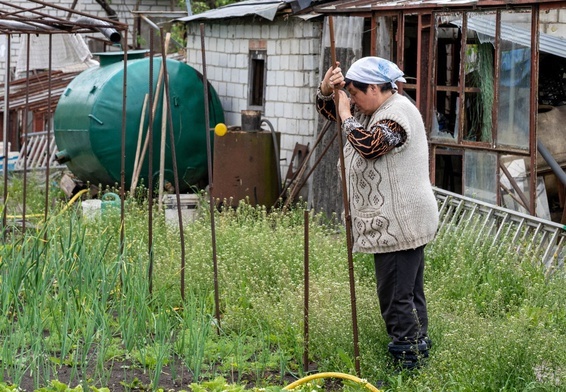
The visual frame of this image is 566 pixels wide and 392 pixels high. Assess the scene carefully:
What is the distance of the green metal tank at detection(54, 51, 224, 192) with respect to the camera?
40.7ft

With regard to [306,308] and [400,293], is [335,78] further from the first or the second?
[306,308]

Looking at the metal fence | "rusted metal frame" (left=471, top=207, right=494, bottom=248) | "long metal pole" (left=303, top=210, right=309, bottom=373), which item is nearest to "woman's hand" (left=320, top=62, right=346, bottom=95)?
"long metal pole" (left=303, top=210, right=309, bottom=373)

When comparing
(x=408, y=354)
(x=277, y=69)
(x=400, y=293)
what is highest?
(x=277, y=69)

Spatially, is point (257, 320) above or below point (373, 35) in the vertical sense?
below

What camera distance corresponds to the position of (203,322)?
17.6 ft

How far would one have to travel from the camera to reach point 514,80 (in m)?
8.68

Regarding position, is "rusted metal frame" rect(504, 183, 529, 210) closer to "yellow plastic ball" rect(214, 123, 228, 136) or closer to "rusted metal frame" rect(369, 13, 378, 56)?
"rusted metal frame" rect(369, 13, 378, 56)

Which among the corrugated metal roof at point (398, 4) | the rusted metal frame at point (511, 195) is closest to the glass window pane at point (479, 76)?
the corrugated metal roof at point (398, 4)

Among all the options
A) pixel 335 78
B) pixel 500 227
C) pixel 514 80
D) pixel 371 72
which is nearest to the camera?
pixel 335 78

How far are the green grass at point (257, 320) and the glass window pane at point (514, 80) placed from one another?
4.96ft

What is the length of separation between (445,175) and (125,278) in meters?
5.36

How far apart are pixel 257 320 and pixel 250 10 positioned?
666 centimetres

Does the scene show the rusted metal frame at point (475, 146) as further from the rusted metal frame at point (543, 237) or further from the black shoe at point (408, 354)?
the black shoe at point (408, 354)

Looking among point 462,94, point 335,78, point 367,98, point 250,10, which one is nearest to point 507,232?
point 462,94
